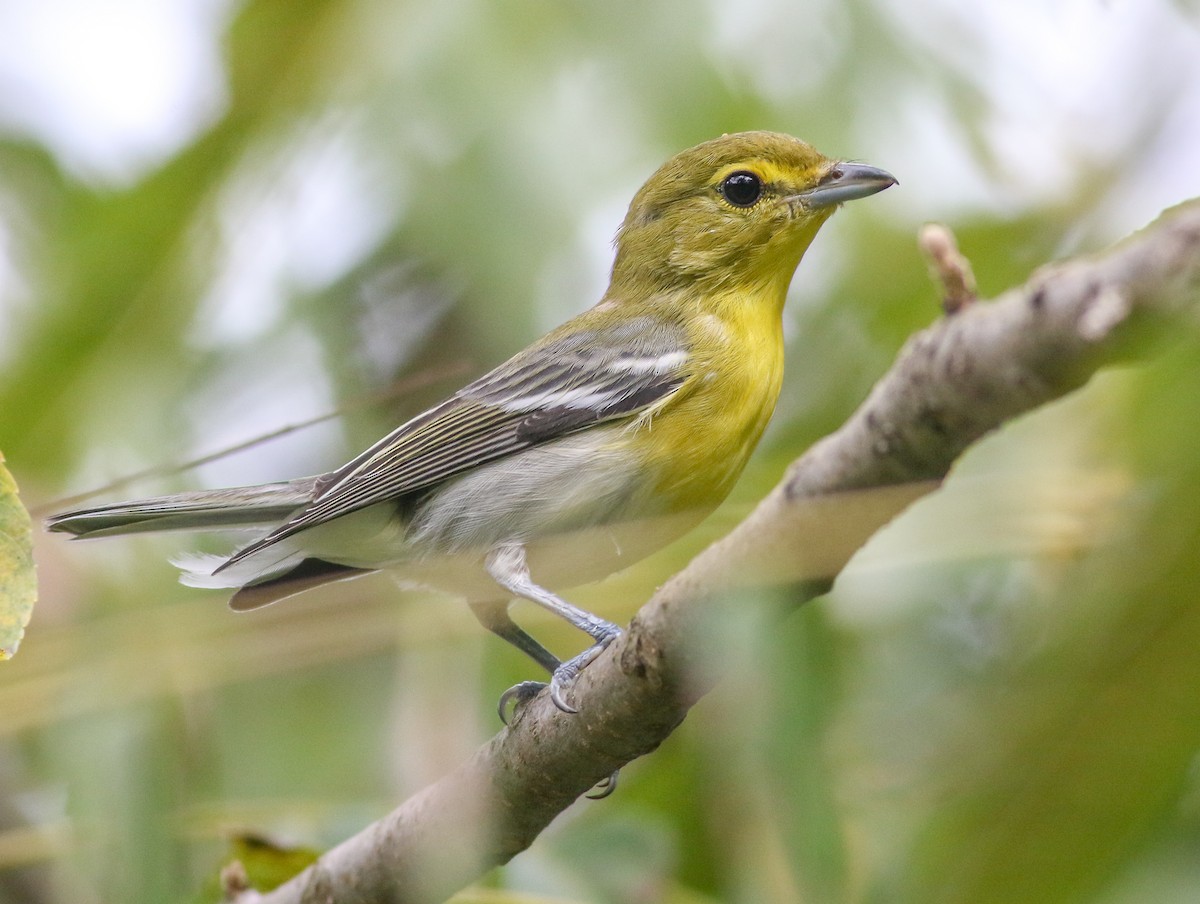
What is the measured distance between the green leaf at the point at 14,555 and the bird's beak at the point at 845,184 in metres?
2.21

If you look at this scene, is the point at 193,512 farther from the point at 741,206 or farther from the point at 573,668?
the point at 741,206

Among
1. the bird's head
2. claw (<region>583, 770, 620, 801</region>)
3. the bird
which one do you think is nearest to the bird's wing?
the bird

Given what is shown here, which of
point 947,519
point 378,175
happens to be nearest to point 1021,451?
point 947,519

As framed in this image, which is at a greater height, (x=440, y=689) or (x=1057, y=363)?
(x=1057, y=363)

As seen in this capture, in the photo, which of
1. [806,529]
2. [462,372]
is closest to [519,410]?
[462,372]

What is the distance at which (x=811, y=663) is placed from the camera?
2.17 m

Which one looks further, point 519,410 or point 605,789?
point 519,410

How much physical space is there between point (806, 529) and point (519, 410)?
176cm

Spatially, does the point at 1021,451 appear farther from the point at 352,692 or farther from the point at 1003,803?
the point at 352,692

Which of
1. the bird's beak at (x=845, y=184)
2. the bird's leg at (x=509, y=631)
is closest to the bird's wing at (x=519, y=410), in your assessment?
the bird's leg at (x=509, y=631)

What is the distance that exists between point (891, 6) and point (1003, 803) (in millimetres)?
2446

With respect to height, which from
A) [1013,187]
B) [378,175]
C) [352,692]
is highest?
[378,175]

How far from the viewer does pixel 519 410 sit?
3467 mm

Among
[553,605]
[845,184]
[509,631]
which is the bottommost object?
[509,631]
